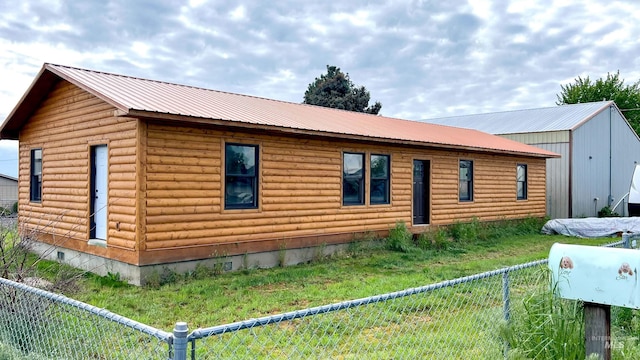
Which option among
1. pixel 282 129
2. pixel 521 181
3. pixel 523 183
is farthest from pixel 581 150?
pixel 282 129

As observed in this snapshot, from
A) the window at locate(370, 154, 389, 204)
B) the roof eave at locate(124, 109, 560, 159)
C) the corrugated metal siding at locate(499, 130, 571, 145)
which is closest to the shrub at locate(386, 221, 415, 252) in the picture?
the window at locate(370, 154, 389, 204)

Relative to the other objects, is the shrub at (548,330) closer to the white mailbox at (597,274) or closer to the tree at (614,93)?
the white mailbox at (597,274)

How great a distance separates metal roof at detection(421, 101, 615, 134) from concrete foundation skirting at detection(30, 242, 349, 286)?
15.8 meters

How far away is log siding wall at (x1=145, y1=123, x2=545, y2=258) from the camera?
879 centimetres

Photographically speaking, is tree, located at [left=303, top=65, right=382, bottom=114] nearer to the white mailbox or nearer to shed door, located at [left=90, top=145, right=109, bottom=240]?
shed door, located at [left=90, top=145, right=109, bottom=240]

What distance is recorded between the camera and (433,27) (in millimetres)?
20172

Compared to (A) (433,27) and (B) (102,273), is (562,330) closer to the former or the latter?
(B) (102,273)

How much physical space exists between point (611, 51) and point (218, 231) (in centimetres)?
3652

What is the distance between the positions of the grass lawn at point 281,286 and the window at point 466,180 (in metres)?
3.62

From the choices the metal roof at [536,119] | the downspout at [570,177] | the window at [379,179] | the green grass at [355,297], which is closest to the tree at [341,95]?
the metal roof at [536,119]

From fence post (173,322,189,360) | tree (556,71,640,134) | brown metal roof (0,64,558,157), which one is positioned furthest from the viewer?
tree (556,71,640,134)

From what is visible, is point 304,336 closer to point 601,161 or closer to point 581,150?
point 581,150

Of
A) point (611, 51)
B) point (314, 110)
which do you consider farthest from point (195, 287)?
point (611, 51)

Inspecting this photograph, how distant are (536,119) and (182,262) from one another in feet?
72.0
